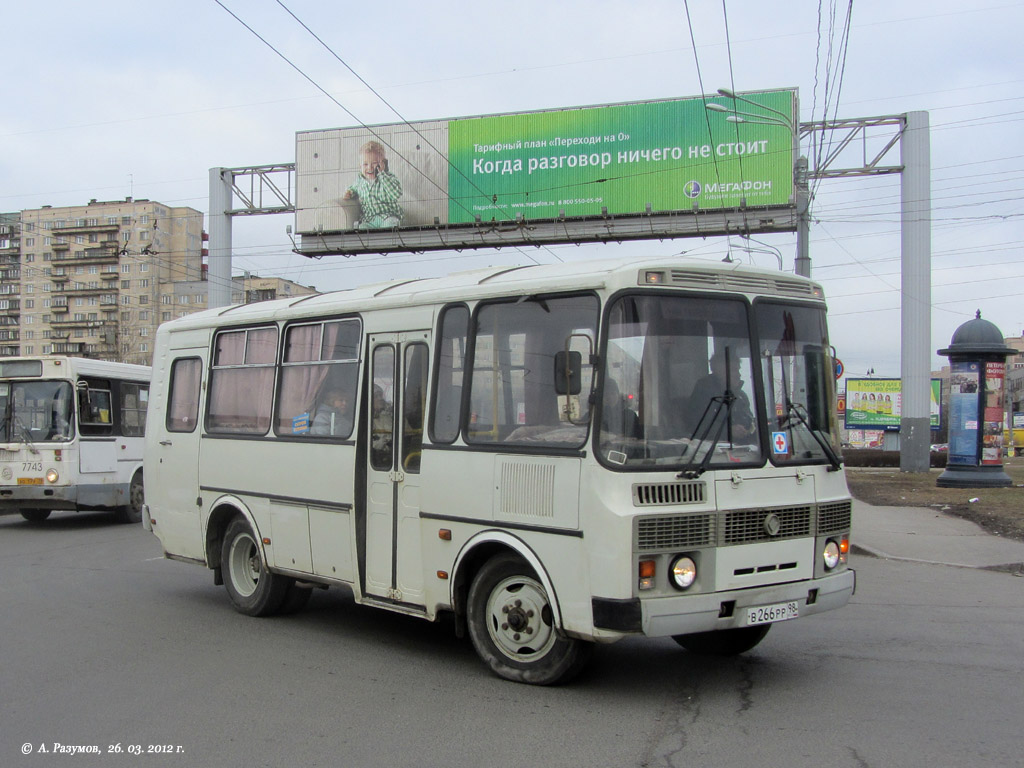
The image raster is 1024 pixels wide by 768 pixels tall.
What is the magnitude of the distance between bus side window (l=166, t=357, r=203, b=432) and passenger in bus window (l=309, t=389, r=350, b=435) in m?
2.04

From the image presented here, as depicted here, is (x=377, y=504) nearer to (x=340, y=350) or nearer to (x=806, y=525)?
(x=340, y=350)

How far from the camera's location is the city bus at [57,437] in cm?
1605

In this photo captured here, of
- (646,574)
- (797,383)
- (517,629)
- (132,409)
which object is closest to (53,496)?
(132,409)

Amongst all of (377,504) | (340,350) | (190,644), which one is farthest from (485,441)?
(190,644)

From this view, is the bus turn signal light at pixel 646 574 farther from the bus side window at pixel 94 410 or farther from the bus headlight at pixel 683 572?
the bus side window at pixel 94 410

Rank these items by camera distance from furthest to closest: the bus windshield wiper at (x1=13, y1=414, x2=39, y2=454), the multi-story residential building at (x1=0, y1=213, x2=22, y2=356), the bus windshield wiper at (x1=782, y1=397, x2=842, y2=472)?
the multi-story residential building at (x1=0, y1=213, x2=22, y2=356), the bus windshield wiper at (x1=13, y1=414, x2=39, y2=454), the bus windshield wiper at (x1=782, y1=397, x2=842, y2=472)

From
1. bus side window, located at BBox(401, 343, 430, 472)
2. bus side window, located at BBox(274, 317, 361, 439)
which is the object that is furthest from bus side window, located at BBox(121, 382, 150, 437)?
bus side window, located at BBox(401, 343, 430, 472)

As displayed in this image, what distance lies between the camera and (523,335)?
21.4ft

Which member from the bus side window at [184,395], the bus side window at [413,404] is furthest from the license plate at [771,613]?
the bus side window at [184,395]

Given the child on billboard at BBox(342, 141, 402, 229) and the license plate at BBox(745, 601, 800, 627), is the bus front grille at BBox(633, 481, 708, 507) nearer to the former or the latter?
the license plate at BBox(745, 601, 800, 627)

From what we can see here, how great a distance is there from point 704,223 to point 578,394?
76.8 feet

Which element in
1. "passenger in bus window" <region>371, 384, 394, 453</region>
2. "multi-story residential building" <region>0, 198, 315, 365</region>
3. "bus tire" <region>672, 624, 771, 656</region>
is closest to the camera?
"bus tire" <region>672, 624, 771, 656</region>

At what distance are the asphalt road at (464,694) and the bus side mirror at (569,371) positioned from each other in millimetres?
1917

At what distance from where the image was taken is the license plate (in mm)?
5984
